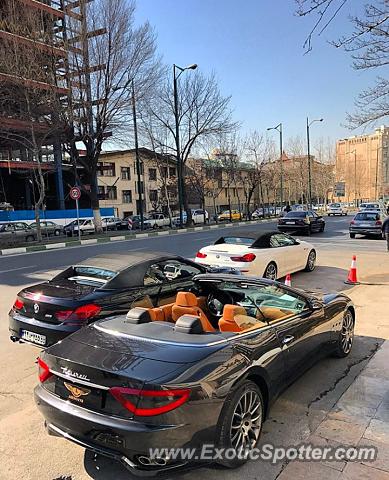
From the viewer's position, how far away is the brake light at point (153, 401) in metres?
2.44

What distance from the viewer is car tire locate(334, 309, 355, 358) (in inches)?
185

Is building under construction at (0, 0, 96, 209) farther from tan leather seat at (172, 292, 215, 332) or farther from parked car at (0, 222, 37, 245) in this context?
tan leather seat at (172, 292, 215, 332)

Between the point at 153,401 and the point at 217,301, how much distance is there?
7.10 feet

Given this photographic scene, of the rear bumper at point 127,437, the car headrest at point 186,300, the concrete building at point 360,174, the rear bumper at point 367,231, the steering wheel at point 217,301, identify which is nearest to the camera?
the rear bumper at point 127,437

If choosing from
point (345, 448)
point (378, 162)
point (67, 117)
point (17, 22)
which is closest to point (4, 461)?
point (345, 448)

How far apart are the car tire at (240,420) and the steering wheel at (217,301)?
146cm

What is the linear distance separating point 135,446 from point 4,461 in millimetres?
1283

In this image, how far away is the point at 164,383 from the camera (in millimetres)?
2482

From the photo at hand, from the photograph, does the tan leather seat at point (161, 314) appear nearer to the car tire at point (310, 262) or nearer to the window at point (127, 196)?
the car tire at point (310, 262)

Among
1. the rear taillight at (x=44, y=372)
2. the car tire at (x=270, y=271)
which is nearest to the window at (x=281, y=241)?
the car tire at (x=270, y=271)

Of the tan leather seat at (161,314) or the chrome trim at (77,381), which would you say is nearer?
the chrome trim at (77,381)

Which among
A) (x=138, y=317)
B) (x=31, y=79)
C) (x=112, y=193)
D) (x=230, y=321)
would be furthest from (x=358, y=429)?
(x=112, y=193)

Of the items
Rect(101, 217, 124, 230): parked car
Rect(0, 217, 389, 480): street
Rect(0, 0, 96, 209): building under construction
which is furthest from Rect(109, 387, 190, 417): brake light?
Rect(101, 217, 124, 230): parked car

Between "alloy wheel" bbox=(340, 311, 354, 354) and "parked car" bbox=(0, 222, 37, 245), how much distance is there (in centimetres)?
2532
